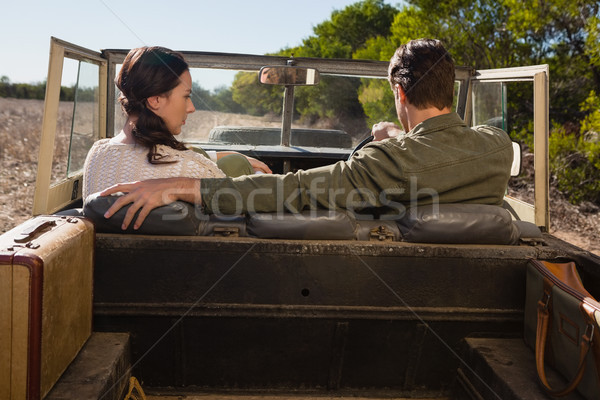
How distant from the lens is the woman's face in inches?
101

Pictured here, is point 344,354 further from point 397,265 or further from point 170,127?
point 170,127

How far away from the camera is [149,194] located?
85.9 inches

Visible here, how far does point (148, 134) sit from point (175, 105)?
0.19 meters

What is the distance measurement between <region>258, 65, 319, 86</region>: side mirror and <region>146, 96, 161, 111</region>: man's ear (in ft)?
4.83

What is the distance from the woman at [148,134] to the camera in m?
2.43

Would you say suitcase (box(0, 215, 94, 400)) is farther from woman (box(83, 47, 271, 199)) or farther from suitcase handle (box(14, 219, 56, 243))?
woman (box(83, 47, 271, 199))

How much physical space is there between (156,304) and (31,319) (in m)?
0.52

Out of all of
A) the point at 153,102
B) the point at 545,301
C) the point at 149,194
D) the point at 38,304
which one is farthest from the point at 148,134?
the point at 545,301

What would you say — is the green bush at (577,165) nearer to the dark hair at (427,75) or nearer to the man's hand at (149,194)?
the dark hair at (427,75)

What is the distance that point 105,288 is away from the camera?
2.17 m

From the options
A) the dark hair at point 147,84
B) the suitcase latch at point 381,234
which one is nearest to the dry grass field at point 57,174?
the dark hair at point 147,84

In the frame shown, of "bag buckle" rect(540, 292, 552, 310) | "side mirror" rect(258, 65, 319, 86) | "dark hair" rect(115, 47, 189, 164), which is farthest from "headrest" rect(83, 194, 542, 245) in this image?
"side mirror" rect(258, 65, 319, 86)

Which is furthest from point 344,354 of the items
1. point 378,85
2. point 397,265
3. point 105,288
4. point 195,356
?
point 378,85

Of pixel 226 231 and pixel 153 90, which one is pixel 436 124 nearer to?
pixel 226 231
